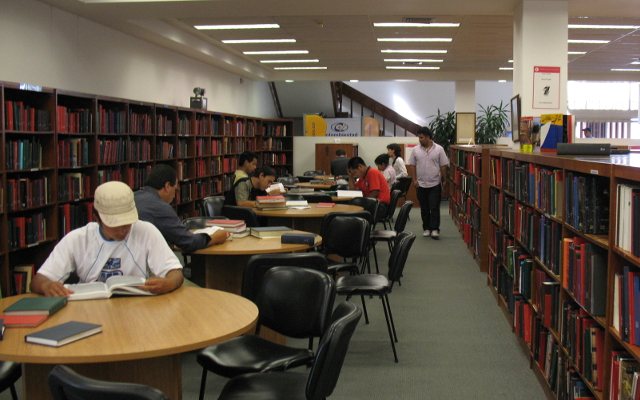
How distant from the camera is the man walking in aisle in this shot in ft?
30.6

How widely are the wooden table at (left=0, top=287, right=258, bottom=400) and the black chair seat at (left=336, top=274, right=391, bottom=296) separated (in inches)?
62.8

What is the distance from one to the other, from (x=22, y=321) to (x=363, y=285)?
2.51 meters

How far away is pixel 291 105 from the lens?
18.8 metres

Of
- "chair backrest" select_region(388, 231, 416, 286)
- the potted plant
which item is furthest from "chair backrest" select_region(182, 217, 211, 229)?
the potted plant

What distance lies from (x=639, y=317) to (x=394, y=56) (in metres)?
10.7

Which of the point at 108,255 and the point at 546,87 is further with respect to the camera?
the point at 546,87

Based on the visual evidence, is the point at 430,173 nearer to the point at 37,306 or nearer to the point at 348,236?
the point at 348,236

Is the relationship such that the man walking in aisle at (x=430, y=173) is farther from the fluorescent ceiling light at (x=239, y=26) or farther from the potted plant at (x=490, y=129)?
the potted plant at (x=490, y=129)

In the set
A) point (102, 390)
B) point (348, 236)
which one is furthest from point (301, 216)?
point (102, 390)

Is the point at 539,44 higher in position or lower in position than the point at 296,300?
higher

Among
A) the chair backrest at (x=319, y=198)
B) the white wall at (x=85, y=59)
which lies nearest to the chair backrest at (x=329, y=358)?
the chair backrest at (x=319, y=198)

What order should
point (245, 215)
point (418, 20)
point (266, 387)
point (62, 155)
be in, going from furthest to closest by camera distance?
point (418, 20), point (62, 155), point (245, 215), point (266, 387)

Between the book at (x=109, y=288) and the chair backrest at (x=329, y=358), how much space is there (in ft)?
3.08

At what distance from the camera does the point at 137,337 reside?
2.17 m
